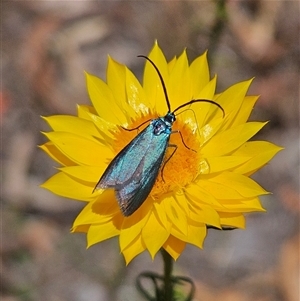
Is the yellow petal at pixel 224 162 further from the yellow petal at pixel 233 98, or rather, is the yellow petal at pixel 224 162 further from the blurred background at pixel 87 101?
the blurred background at pixel 87 101

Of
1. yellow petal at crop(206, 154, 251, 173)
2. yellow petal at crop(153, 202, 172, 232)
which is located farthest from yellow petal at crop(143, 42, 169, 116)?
yellow petal at crop(153, 202, 172, 232)

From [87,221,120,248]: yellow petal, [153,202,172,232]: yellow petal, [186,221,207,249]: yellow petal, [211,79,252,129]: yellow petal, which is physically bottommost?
[186,221,207,249]: yellow petal

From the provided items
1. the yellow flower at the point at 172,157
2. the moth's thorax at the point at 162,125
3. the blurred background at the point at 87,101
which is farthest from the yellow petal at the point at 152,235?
the blurred background at the point at 87,101

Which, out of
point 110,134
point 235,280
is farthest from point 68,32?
point 110,134

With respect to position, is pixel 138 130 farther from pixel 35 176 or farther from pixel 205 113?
pixel 35 176

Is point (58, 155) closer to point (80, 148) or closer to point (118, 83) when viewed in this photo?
point (80, 148)

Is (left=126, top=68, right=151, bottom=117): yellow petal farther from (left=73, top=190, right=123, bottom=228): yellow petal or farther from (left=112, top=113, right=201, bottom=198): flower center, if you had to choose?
(left=73, top=190, right=123, bottom=228): yellow petal

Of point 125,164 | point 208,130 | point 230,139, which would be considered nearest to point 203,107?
point 208,130
